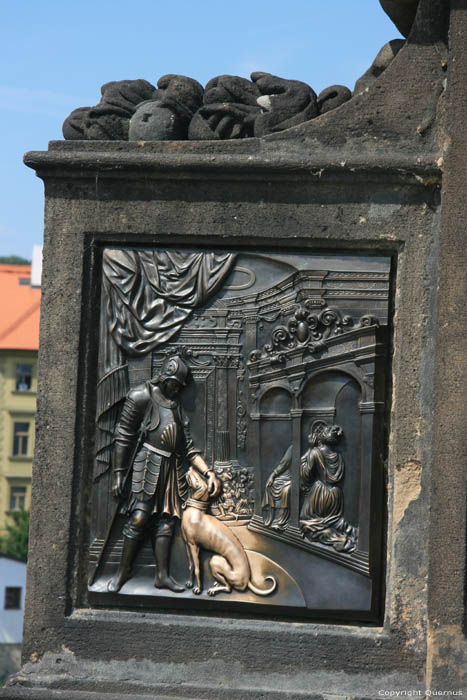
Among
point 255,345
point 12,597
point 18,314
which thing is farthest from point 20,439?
point 255,345

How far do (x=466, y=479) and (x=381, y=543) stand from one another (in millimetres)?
589

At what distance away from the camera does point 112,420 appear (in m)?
5.32

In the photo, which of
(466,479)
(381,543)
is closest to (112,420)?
(381,543)

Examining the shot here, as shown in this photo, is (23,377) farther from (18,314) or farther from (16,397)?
(18,314)

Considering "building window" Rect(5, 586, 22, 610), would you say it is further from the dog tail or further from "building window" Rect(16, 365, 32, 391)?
the dog tail

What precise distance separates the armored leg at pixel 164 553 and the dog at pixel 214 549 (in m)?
0.07

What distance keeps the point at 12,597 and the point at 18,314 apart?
40.2 feet

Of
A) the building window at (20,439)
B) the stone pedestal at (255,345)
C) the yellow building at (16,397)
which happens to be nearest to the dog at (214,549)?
the stone pedestal at (255,345)

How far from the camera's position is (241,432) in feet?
17.1

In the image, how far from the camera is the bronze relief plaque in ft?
16.8

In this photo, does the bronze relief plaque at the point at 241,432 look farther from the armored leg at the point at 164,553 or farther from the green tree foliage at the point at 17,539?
the green tree foliage at the point at 17,539

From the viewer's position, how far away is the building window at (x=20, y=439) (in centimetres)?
4075

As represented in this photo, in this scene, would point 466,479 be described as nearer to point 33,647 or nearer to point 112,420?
point 112,420

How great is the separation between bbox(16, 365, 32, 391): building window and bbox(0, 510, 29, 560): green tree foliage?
17.8 ft
